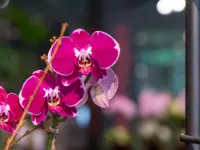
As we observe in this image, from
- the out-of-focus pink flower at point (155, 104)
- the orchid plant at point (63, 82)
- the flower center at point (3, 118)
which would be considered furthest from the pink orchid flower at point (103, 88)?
the out-of-focus pink flower at point (155, 104)

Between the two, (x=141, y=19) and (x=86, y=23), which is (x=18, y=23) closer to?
(x=86, y=23)

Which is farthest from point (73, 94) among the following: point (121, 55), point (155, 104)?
point (121, 55)

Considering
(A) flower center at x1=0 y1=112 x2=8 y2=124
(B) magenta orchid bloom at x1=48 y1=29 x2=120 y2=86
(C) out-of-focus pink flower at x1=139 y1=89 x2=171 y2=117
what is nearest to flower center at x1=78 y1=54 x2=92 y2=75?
(B) magenta orchid bloom at x1=48 y1=29 x2=120 y2=86

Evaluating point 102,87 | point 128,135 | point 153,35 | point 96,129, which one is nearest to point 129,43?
point 153,35

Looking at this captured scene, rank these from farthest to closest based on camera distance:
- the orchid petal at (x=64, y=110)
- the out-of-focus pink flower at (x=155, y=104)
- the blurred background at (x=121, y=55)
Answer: the blurred background at (x=121, y=55)
the out-of-focus pink flower at (x=155, y=104)
the orchid petal at (x=64, y=110)

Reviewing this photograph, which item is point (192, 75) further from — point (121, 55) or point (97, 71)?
point (121, 55)

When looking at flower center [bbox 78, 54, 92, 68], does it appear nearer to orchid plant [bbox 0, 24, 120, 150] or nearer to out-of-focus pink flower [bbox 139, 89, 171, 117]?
orchid plant [bbox 0, 24, 120, 150]

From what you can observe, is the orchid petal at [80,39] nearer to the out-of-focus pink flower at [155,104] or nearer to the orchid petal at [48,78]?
the orchid petal at [48,78]
